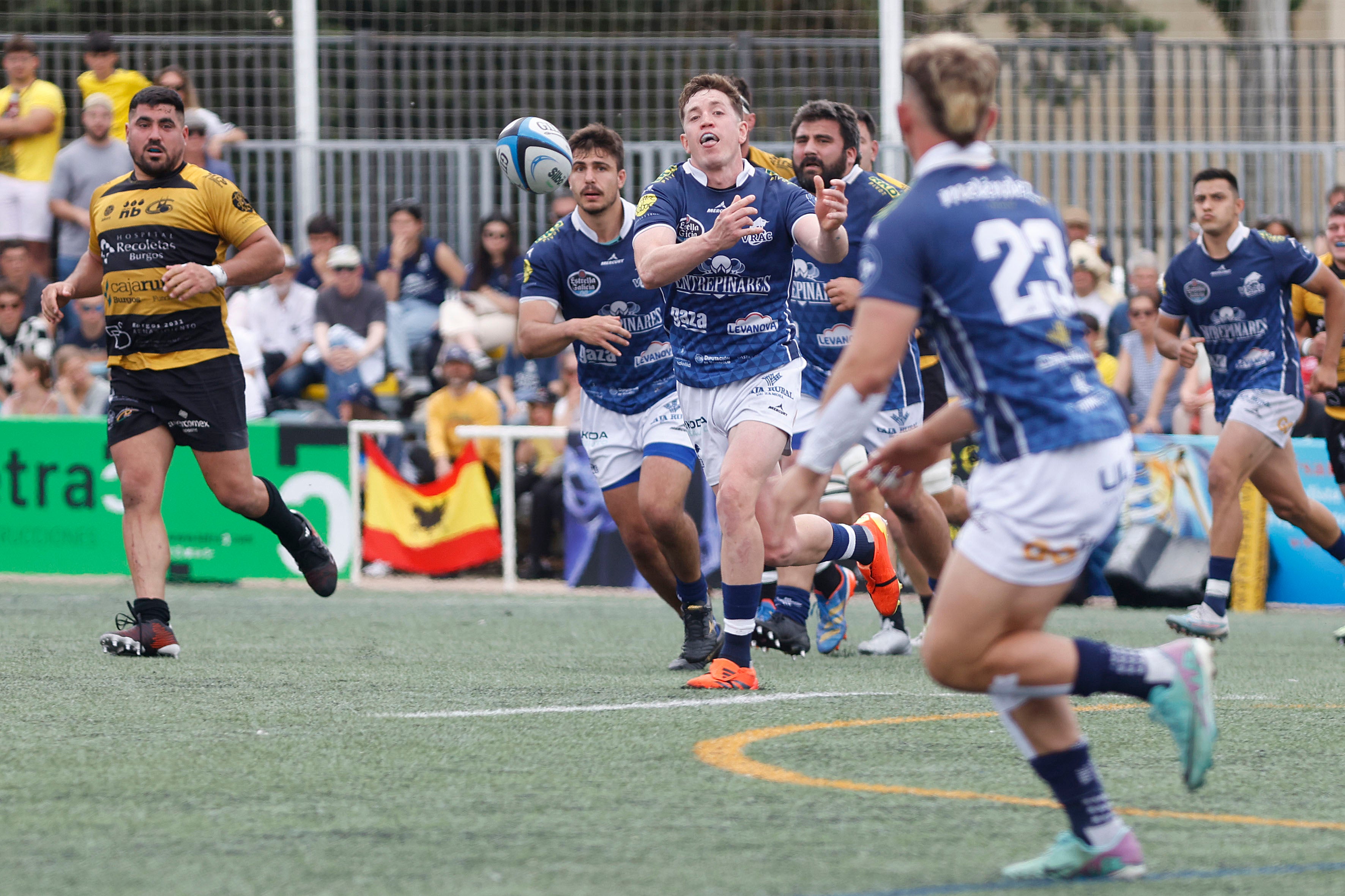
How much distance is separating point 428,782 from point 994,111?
2.26 metres

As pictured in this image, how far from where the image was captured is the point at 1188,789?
395 cm

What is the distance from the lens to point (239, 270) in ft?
25.3

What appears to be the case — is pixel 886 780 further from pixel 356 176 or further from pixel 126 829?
pixel 356 176

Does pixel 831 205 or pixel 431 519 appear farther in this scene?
pixel 431 519

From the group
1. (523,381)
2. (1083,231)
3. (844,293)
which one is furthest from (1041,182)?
(844,293)

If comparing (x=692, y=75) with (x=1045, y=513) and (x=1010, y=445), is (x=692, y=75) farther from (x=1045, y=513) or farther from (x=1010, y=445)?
(x=1045, y=513)

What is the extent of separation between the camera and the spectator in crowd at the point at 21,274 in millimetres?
14836

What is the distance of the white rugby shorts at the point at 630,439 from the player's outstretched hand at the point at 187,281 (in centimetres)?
169

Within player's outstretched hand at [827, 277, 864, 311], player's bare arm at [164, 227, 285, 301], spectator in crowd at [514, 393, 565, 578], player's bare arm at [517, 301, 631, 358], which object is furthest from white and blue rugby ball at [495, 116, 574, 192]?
spectator in crowd at [514, 393, 565, 578]

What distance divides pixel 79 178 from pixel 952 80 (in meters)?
12.3

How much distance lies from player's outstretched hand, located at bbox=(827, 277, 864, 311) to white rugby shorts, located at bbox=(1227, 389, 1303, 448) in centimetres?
260

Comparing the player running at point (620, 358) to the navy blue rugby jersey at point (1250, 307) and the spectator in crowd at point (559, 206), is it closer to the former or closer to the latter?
the navy blue rugby jersey at point (1250, 307)

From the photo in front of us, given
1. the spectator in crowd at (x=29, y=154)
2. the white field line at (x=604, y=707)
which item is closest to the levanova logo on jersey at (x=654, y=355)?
the white field line at (x=604, y=707)

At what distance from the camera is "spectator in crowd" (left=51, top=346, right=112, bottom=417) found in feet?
45.6
